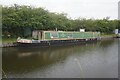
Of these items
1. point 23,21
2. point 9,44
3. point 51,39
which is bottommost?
point 9,44

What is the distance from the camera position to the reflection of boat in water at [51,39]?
2594 centimetres

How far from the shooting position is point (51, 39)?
29875 mm

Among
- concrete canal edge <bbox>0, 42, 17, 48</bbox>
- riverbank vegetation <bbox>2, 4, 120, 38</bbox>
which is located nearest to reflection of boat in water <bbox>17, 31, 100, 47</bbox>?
concrete canal edge <bbox>0, 42, 17, 48</bbox>

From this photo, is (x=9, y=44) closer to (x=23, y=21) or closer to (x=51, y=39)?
(x=23, y=21)

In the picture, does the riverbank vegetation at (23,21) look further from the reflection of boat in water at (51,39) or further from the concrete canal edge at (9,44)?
the concrete canal edge at (9,44)

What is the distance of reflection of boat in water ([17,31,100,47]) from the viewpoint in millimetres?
25938

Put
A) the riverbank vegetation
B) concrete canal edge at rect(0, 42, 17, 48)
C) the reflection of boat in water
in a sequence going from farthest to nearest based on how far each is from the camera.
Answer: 1. the riverbank vegetation
2. the reflection of boat in water
3. concrete canal edge at rect(0, 42, 17, 48)

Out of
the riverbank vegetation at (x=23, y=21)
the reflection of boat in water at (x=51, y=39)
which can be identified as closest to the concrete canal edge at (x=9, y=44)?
the reflection of boat in water at (x=51, y=39)

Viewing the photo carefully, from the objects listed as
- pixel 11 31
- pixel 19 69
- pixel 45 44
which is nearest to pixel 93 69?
pixel 19 69

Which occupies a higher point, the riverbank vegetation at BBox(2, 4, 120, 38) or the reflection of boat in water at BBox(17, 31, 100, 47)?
the riverbank vegetation at BBox(2, 4, 120, 38)

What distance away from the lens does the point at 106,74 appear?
1409 centimetres

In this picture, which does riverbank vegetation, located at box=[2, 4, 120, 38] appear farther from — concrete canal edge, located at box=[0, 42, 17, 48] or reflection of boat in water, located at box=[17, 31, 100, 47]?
concrete canal edge, located at box=[0, 42, 17, 48]

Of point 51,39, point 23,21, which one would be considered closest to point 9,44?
point 23,21

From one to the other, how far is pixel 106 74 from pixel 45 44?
1476cm
